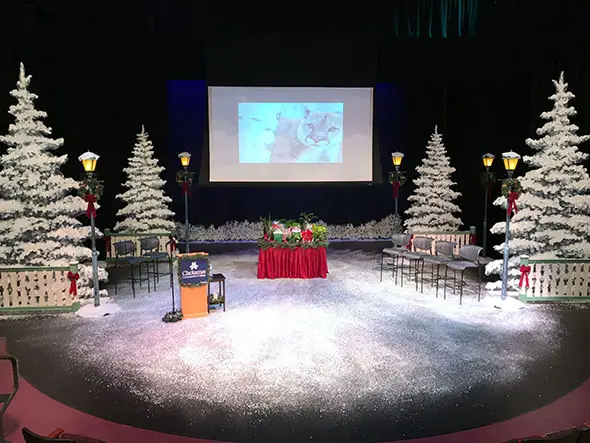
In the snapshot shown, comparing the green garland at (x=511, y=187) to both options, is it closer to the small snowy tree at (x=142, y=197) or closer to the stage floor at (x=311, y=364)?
the stage floor at (x=311, y=364)

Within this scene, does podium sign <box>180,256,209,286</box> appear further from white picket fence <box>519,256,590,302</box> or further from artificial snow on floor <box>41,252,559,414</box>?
white picket fence <box>519,256,590,302</box>

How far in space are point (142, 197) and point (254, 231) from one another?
443cm

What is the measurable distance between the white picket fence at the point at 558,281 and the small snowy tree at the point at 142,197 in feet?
29.8

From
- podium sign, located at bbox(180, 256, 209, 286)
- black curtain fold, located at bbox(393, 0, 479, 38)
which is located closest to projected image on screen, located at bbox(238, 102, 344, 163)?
black curtain fold, located at bbox(393, 0, 479, 38)

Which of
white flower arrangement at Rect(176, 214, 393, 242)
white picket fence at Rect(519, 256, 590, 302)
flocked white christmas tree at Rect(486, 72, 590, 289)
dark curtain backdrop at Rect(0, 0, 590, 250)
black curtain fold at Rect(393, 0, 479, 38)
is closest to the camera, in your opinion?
white picket fence at Rect(519, 256, 590, 302)

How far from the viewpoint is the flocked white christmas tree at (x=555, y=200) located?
912cm

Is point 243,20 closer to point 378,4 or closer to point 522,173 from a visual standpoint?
point 378,4

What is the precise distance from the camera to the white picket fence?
29.4ft

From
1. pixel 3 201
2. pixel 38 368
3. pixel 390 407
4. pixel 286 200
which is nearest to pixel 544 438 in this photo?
pixel 390 407

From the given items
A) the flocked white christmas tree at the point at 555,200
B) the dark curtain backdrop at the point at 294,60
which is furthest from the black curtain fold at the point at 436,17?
the flocked white christmas tree at the point at 555,200

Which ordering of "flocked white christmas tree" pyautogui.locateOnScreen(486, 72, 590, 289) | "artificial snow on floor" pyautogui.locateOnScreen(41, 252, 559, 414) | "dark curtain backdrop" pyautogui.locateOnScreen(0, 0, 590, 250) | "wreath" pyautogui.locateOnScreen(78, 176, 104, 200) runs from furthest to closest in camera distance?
1. "dark curtain backdrop" pyautogui.locateOnScreen(0, 0, 590, 250)
2. "flocked white christmas tree" pyautogui.locateOnScreen(486, 72, 590, 289)
3. "wreath" pyautogui.locateOnScreen(78, 176, 104, 200)
4. "artificial snow on floor" pyautogui.locateOnScreen(41, 252, 559, 414)

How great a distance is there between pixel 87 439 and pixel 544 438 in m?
3.21

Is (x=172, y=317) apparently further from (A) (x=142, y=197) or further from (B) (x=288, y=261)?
(A) (x=142, y=197)

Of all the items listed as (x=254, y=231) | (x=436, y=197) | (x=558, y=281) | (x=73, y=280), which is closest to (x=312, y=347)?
(x=73, y=280)
